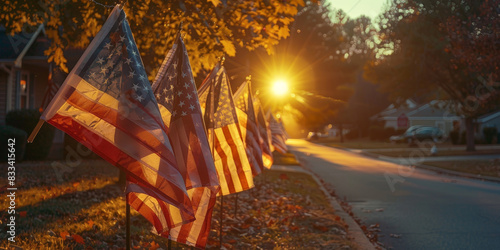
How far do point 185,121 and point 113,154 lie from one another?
3.47ft

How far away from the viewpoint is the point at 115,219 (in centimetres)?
777

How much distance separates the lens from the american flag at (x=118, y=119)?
420 centimetres

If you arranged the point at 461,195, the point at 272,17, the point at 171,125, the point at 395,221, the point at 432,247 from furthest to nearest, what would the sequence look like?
the point at 461,195
the point at 395,221
the point at 272,17
the point at 432,247
the point at 171,125

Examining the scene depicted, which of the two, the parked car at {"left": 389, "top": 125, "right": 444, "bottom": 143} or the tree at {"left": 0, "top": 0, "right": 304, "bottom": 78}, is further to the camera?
the parked car at {"left": 389, "top": 125, "right": 444, "bottom": 143}

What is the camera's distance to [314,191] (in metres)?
14.2

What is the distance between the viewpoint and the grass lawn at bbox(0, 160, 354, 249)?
6.50 m

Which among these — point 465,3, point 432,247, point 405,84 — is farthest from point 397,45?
point 432,247

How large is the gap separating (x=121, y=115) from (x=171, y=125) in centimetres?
91

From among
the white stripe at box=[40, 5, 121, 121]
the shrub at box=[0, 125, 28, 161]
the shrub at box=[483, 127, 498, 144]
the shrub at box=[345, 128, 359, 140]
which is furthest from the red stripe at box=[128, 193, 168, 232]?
the shrub at box=[345, 128, 359, 140]

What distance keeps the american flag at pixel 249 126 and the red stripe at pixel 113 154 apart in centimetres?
412

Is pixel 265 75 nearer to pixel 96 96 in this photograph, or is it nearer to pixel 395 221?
pixel 395 221

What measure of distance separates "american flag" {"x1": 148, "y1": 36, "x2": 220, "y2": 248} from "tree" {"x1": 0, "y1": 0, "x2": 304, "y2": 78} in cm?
286

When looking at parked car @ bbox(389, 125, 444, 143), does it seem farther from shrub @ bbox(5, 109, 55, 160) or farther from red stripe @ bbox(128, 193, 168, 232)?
red stripe @ bbox(128, 193, 168, 232)

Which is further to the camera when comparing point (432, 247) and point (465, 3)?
point (465, 3)
